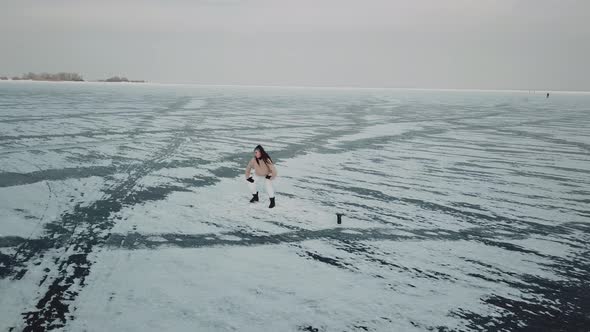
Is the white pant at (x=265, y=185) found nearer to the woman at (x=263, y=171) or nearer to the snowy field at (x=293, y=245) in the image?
the woman at (x=263, y=171)

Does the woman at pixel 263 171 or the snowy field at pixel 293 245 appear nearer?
the snowy field at pixel 293 245

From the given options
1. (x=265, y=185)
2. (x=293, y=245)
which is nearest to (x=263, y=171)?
(x=265, y=185)

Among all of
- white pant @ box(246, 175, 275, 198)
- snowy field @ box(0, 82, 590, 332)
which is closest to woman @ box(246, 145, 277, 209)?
white pant @ box(246, 175, 275, 198)

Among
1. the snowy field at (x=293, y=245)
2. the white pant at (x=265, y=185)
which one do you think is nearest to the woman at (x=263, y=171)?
the white pant at (x=265, y=185)

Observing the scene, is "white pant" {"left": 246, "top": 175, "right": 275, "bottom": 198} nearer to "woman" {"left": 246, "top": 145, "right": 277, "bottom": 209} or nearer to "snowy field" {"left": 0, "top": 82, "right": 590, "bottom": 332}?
"woman" {"left": 246, "top": 145, "right": 277, "bottom": 209}

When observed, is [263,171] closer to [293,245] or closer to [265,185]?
[265,185]

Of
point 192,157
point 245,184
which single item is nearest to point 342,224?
point 245,184
